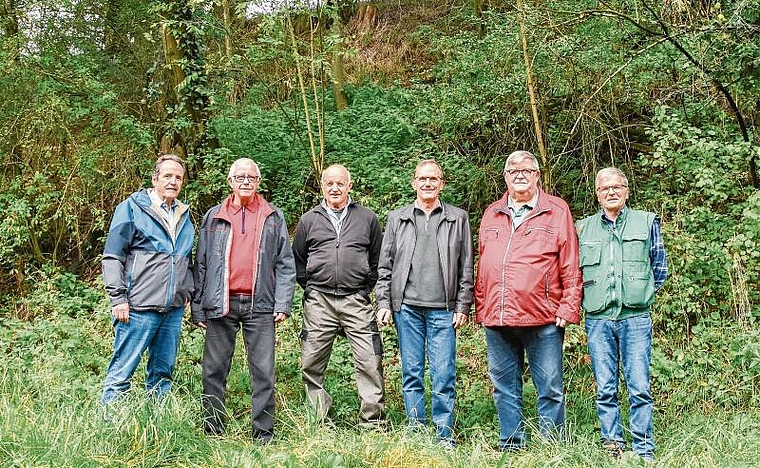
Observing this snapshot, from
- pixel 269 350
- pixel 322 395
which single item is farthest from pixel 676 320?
pixel 269 350

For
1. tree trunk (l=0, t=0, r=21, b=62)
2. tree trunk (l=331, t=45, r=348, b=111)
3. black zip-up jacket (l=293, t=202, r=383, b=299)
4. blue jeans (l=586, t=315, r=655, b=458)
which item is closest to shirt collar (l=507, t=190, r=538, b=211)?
blue jeans (l=586, t=315, r=655, b=458)

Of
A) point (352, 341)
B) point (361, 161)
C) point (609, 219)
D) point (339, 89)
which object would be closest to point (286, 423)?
point (352, 341)

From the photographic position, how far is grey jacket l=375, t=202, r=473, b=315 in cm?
426

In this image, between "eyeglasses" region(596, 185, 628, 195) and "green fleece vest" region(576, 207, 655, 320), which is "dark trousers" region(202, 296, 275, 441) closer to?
"green fleece vest" region(576, 207, 655, 320)

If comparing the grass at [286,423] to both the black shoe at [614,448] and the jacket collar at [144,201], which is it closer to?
the black shoe at [614,448]

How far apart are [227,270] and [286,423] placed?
1.08 meters

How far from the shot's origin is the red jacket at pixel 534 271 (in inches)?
154

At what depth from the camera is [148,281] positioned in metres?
4.18

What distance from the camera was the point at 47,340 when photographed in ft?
19.7

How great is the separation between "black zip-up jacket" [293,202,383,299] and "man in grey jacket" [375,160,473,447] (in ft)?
0.60

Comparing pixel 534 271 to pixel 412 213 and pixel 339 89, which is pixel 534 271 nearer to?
pixel 412 213

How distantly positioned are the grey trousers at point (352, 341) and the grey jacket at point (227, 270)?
9.8 inches

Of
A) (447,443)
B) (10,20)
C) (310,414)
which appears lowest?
(447,443)

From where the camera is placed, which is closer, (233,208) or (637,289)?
(637,289)
